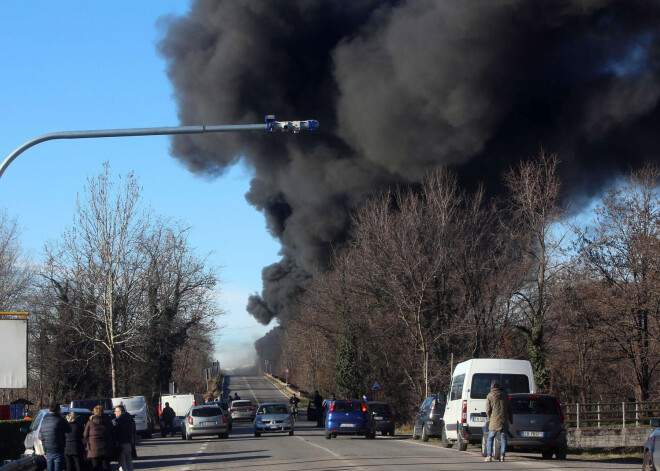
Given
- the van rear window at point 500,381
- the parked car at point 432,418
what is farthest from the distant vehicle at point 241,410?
the van rear window at point 500,381

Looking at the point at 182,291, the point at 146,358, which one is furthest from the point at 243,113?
the point at 146,358

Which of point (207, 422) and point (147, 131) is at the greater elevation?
point (147, 131)

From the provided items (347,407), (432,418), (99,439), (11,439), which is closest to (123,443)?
(99,439)

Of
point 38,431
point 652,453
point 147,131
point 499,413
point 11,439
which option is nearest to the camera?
point 652,453

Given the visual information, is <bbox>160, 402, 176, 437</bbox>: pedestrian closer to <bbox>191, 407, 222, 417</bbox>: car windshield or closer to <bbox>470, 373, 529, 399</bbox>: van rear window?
<bbox>191, 407, 222, 417</bbox>: car windshield

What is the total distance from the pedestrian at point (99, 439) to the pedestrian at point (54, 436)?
0.37 meters

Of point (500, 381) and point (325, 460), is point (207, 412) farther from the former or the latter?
point (325, 460)

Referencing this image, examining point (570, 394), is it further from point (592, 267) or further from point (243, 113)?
point (243, 113)

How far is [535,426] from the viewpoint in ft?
53.4

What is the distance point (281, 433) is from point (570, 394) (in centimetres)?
1402

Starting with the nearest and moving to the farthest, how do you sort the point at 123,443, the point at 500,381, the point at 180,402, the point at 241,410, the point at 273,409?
the point at 123,443 → the point at 500,381 → the point at 273,409 → the point at 180,402 → the point at 241,410

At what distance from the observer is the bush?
17548mm

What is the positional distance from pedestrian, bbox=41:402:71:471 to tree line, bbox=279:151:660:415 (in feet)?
66.0

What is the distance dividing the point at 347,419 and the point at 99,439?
517 inches
